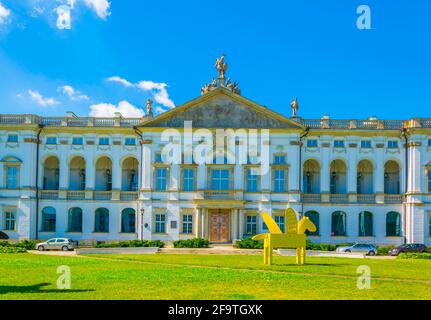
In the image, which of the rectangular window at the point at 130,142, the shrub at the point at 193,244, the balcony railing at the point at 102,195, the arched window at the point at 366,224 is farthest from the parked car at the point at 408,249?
the balcony railing at the point at 102,195

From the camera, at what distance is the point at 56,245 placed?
50562 millimetres

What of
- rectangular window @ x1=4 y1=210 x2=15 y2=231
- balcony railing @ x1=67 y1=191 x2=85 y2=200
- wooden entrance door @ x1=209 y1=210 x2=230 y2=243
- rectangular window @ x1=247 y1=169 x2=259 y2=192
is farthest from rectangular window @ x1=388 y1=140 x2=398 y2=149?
rectangular window @ x1=4 y1=210 x2=15 y2=231

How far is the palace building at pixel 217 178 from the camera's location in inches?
2174

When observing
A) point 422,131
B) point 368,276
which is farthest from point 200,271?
point 422,131

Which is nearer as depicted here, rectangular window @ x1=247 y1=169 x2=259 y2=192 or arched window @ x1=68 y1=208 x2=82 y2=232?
rectangular window @ x1=247 y1=169 x2=259 y2=192

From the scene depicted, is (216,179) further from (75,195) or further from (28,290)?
(28,290)

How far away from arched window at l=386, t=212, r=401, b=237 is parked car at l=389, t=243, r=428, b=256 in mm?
5905

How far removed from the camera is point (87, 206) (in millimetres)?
57156

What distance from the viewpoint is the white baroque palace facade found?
55.2 meters

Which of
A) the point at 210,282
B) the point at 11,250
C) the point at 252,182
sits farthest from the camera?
the point at 252,182

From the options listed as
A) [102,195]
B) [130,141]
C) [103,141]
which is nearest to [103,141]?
[103,141]

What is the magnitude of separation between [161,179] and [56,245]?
37.1 feet

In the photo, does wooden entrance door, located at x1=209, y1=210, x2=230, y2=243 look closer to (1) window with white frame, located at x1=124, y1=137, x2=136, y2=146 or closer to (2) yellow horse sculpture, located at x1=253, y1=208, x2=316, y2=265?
(1) window with white frame, located at x1=124, y1=137, x2=136, y2=146

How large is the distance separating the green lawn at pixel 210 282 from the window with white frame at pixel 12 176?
26346 millimetres
